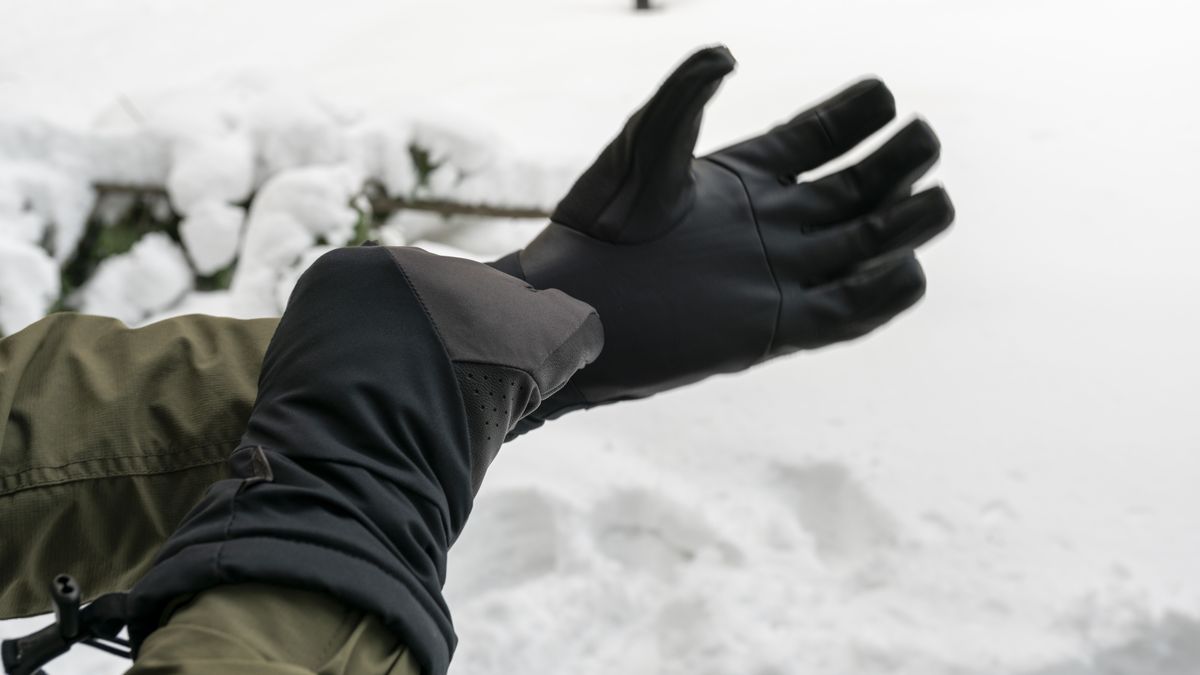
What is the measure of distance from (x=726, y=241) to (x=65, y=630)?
0.68 m

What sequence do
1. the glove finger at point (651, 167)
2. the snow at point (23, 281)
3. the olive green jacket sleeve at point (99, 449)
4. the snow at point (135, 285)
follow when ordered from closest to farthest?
the olive green jacket sleeve at point (99, 449) < the glove finger at point (651, 167) < the snow at point (23, 281) < the snow at point (135, 285)

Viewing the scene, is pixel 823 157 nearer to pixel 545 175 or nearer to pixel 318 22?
pixel 545 175

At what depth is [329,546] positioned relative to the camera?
21.6 inches

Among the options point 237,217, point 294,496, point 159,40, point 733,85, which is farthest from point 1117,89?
point 159,40

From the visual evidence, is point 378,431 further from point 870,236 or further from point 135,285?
point 135,285

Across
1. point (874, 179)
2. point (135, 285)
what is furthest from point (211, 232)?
point (874, 179)

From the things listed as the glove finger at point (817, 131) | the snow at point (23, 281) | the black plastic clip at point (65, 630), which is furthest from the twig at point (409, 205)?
the black plastic clip at point (65, 630)

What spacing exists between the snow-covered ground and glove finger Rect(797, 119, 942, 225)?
1.19 feet

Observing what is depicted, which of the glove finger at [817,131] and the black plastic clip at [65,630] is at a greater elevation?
the glove finger at [817,131]

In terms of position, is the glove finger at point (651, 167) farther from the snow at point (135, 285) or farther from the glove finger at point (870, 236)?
the snow at point (135, 285)

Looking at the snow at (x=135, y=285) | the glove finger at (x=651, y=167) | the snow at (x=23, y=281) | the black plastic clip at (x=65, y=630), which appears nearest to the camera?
the black plastic clip at (x=65, y=630)

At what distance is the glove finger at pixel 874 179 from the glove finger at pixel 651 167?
0.54 ft

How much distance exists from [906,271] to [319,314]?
2.11ft

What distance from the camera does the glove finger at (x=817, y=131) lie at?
3.41 feet
